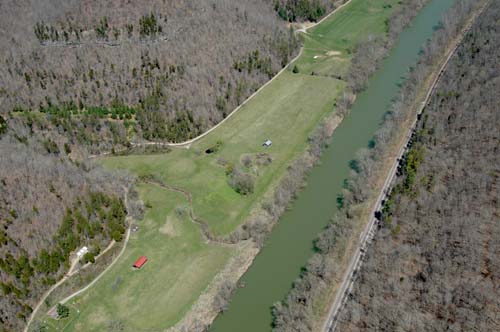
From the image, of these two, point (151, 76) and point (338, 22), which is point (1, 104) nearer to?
point (151, 76)

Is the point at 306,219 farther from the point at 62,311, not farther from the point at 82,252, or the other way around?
the point at 62,311

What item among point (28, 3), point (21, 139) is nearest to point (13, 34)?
point (28, 3)

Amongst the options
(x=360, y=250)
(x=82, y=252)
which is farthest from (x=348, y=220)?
(x=82, y=252)

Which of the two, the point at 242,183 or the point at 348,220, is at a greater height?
the point at 242,183

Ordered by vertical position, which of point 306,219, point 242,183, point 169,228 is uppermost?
point 242,183

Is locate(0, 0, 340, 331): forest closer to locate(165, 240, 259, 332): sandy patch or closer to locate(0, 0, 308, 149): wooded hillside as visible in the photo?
locate(0, 0, 308, 149): wooded hillside

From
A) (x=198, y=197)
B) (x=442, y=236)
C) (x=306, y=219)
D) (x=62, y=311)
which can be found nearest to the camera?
(x=62, y=311)

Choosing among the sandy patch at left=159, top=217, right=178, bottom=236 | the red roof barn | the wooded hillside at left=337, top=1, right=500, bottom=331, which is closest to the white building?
the sandy patch at left=159, top=217, right=178, bottom=236
